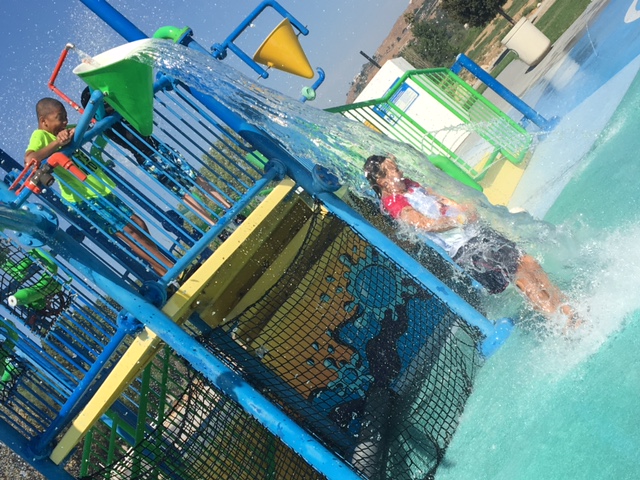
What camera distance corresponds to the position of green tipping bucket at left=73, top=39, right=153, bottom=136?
3885 mm

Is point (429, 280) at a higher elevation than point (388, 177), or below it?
below

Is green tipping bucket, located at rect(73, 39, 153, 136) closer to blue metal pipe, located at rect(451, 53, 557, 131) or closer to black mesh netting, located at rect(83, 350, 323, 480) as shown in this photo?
black mesh netting, located at rect(83, 350, 323, 480)

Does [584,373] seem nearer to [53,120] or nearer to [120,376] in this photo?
[120,376]

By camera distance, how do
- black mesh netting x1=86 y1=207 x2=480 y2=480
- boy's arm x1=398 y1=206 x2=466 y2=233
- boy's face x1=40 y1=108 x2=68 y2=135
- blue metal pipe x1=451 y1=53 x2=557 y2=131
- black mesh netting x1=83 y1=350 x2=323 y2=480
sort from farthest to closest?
blue metal pipe x1=451 y1=53 x2=557 y2=131, boy's face x1=40 y1=108 x2=68 y2=135, boy's arm x1=398 y1=206 x2=466 y2=233, black mesh netting x1=86 y1=207 x2=480 y2=480, black mesh netting x1=83 y1=350 x2=323 y2=480

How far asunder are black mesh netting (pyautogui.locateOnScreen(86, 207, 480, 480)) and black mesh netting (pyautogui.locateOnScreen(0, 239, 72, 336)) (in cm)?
105

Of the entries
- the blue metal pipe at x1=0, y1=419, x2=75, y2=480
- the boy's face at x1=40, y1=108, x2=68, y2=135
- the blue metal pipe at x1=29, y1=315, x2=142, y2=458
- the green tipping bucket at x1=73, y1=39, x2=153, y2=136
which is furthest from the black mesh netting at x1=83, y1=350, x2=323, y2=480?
the boy's face at x1=40, y1=108, x2=68, y2=135

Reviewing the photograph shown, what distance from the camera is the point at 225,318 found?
5.00 meters

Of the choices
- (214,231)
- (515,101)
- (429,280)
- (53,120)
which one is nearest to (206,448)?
(214,231)

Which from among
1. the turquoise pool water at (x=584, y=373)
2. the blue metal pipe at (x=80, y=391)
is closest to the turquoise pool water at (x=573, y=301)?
the turquoise pool water at (x=584, y=373)

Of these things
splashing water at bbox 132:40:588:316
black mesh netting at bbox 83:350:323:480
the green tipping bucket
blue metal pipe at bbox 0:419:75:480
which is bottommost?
blue metal pipe at bbox 0:419:75:480

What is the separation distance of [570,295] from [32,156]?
3413 millimetres

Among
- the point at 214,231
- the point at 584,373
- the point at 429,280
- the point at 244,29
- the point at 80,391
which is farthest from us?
the point at 244,29

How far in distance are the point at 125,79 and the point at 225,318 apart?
1846 millimetres

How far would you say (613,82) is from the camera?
6.97m
